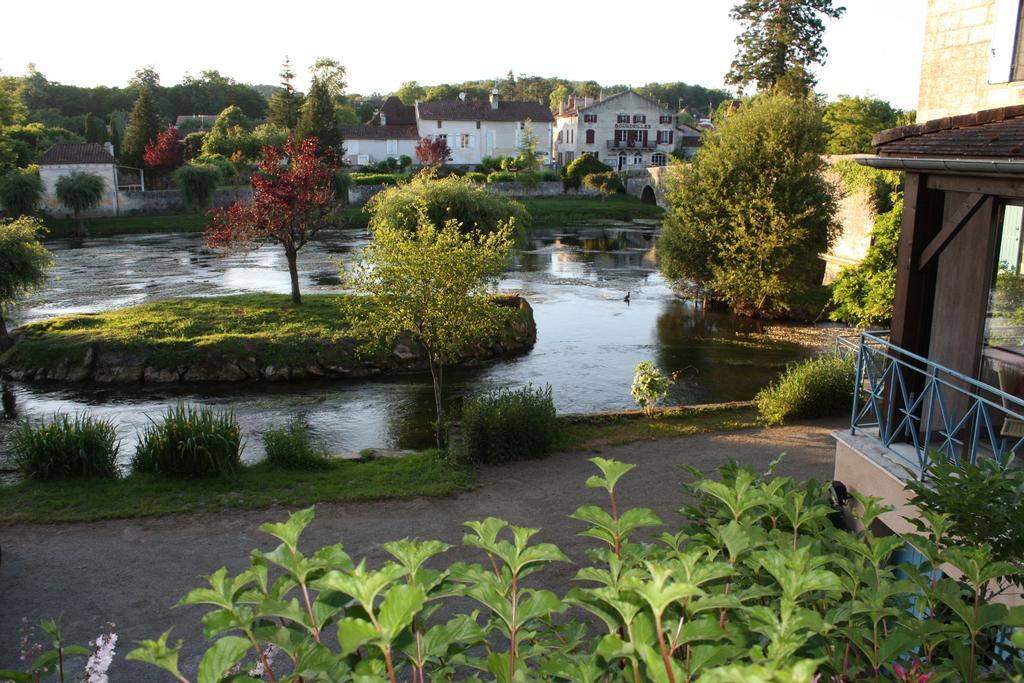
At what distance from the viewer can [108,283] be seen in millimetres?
30641

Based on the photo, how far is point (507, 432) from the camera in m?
11.9

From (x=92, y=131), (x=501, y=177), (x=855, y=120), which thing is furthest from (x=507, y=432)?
(x=92, y=131)

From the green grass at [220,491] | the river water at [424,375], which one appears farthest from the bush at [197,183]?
the green grass at [220,491]

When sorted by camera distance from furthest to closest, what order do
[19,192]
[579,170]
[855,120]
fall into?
[579,170] → [855,120] → [19,192]

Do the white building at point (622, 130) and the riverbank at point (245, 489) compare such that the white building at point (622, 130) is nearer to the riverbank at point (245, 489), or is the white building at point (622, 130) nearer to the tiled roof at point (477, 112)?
the tiled roof at point (477, 112)

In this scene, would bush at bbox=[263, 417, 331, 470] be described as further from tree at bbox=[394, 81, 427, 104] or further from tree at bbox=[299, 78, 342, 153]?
tree at bbox=[394, 81, 427, 104]

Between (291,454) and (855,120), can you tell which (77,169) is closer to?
(291,454)

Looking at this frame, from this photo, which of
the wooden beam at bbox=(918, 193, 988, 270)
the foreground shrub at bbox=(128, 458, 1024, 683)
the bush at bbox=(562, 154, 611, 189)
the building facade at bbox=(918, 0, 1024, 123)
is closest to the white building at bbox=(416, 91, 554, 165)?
the bush at bbox=(562, 154, 611, 189)

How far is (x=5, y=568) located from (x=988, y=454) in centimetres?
933

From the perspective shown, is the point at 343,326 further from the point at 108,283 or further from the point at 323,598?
the point at 323,598

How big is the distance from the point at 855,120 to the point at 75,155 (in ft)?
185

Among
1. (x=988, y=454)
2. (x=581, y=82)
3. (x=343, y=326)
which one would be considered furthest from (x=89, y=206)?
(x=581, y=82)

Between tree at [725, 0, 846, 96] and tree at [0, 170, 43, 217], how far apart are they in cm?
3825

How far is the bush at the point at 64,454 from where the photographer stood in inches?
433
